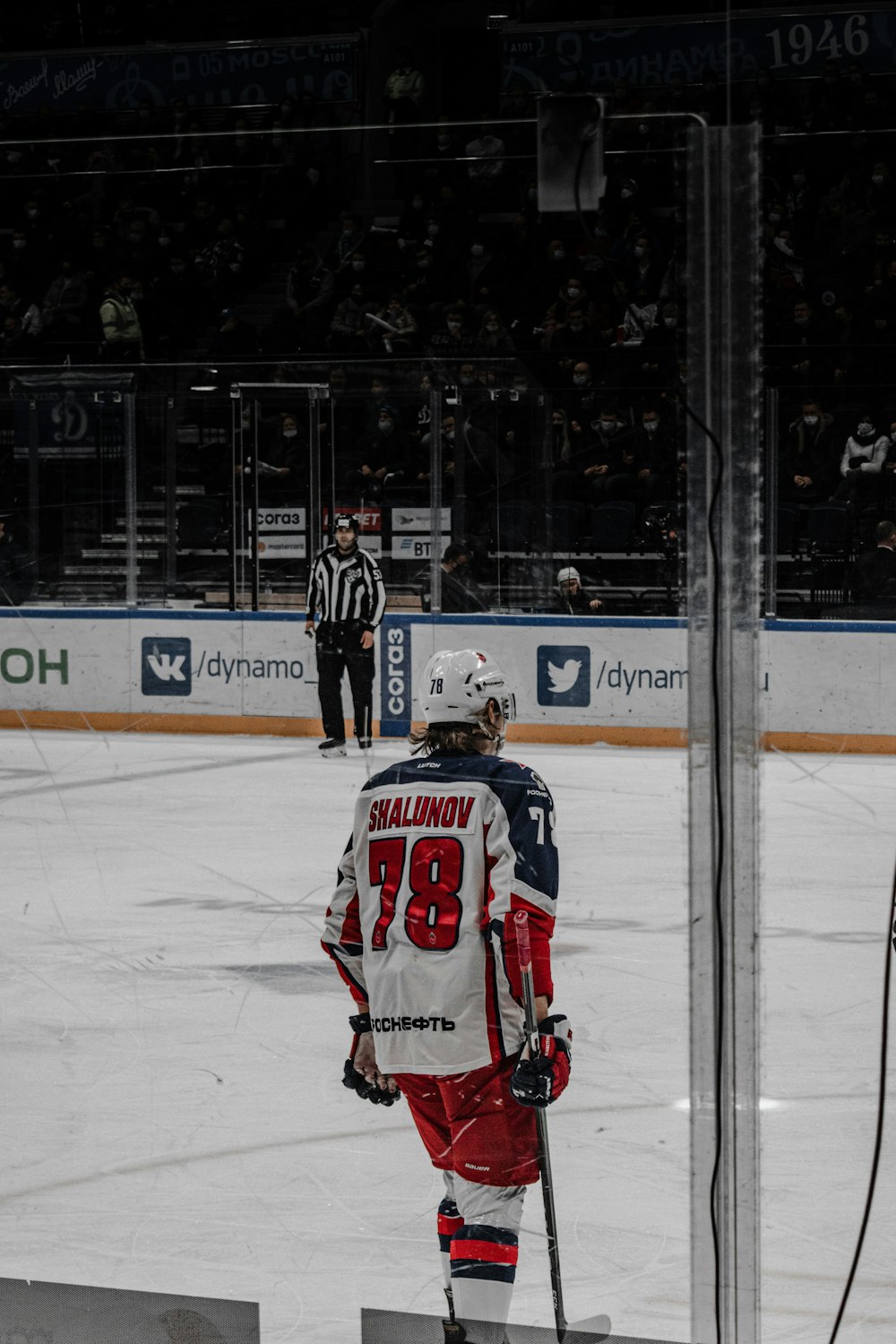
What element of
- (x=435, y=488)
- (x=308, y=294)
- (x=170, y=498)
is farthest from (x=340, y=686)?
(x=170, y=498)

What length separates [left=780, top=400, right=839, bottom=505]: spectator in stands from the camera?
15.2 ft

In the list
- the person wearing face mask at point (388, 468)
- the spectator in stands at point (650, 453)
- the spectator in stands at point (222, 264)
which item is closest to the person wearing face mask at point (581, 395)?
the spectator in stands at point (650, 453)

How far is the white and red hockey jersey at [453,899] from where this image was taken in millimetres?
1802

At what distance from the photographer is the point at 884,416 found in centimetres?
553

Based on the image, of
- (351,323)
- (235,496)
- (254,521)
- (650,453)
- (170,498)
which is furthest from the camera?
(170,498)

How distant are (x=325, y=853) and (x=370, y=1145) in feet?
7.74

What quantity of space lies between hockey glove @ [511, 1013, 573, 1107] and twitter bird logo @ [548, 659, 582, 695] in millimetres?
2454

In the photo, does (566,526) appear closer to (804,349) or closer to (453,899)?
(804,349)

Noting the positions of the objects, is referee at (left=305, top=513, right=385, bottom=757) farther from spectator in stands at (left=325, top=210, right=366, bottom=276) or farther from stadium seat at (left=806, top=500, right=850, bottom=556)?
stadium seat at (left=806, top=500, right=850, bottom=556)

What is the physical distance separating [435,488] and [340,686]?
0.67 meters

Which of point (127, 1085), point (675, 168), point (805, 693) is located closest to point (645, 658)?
point (805, 693)

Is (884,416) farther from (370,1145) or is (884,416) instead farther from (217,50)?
(370,1145)

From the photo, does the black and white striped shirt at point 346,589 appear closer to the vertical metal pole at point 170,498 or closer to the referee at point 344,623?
the referee at point 344,623

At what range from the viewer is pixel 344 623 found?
4.18 metres
